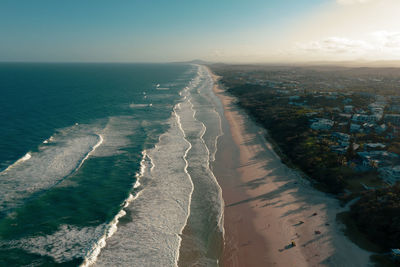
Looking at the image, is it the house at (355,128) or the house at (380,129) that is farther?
the house at (355,128)

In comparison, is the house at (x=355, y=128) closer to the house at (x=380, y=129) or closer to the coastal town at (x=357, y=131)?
the coastal town at (x=357, y=131)

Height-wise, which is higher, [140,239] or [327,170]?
[327,170]

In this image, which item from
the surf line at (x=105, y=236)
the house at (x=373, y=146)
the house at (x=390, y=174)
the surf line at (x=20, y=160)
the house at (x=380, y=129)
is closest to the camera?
the surf line at (x=105, y=236)

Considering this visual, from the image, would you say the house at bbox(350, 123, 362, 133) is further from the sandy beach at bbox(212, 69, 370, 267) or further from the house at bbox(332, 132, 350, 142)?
the sandy beach at bbox(212, 69, 370, 267)

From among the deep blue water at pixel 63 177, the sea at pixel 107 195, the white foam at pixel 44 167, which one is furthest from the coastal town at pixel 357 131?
A: the white foam at pixel 44 167

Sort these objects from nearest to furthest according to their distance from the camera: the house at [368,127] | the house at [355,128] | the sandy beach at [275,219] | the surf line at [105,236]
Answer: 1. the surf line at [105,236]
2. the sandy beach at [275,219]
3. the house at [368,127]
4. the house at [355,128]

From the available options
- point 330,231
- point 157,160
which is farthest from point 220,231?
point 157,160

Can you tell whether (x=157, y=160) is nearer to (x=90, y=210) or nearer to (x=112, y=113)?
(x=90, y=210)

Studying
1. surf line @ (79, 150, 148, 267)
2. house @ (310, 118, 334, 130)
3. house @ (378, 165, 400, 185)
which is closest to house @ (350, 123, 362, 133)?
house @ (310, 118, 334, 130)
